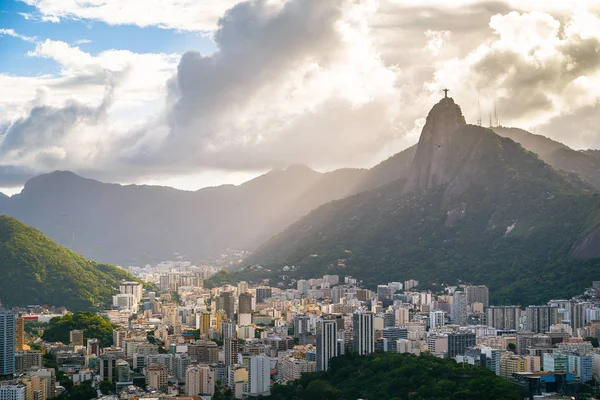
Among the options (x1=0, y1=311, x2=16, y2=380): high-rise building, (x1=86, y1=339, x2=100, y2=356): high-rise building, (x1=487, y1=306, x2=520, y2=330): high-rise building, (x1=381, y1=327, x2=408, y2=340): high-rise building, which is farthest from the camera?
(x1=487, y1=306, x2=520, y2=330): high-rise building

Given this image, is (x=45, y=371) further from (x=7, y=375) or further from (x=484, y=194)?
(x=484, y=194)

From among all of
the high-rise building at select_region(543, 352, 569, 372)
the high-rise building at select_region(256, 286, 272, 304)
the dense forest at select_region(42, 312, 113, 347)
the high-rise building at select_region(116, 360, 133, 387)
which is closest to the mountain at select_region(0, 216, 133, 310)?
the high-rise building at select_region(256, 286, 272, 304)

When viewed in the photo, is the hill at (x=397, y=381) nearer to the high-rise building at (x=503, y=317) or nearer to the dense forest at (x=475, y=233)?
the high-rise building at (x=503, y=317)

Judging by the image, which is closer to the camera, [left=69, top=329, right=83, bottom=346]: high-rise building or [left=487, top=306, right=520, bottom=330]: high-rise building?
[left=69, top=329, right=83, bottom=346]: high-rise building

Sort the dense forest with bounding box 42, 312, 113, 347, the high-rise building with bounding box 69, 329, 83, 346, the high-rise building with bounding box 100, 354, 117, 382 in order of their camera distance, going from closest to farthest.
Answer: the high-rise building with bounding box 100, 354, 117, 382 → the high-rise building with bounding box 69, 329, 83, 346 → the dense forest with bounding box 42, 312, 113, 347

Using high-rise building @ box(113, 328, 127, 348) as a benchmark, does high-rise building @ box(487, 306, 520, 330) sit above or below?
above

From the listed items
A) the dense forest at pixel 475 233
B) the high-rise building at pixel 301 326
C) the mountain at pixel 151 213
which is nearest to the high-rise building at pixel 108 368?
the high-rise building at pixel 301 326

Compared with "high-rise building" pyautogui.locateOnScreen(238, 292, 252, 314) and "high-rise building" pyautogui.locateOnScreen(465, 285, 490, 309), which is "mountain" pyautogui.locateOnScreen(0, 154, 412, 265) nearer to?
"high-rise building" pyautogui.locateOnScreen(238, 292, 252, 314)
